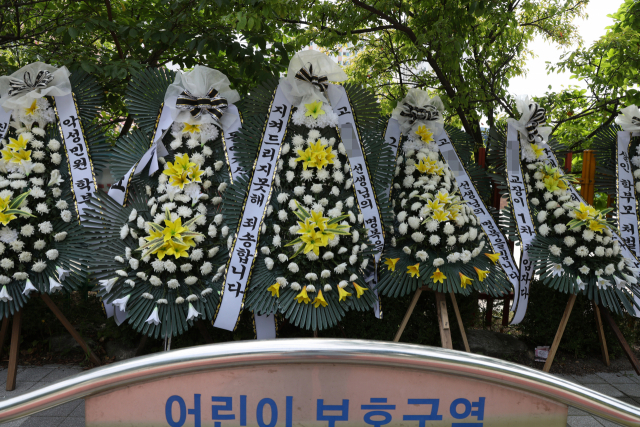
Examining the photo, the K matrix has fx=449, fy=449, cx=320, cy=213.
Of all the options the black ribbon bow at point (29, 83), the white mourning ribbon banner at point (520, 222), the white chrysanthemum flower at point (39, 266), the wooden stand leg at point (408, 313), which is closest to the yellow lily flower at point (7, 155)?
the black ribbon bow at point (29, 83)

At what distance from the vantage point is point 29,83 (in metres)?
3.41

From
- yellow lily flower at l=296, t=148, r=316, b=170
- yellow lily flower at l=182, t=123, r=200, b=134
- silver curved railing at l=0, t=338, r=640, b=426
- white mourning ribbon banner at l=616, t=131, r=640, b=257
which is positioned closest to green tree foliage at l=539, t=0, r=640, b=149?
white mourning ribbon banner at l=616, t=131, r=640, b=257

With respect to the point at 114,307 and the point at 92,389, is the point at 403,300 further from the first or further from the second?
the point at 92,389

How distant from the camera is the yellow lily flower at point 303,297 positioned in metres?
2.90

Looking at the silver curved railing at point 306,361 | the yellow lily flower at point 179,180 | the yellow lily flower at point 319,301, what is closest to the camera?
the silver curved railing at point 306,361

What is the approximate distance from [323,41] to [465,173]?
6.65 feet

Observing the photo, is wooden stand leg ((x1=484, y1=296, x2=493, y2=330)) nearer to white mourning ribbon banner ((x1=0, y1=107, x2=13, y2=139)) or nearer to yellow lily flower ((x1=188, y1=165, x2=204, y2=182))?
yellow lily flower ((x1=188, y1=165, x2=204, y2=182))

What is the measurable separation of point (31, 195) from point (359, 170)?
244 centimetres

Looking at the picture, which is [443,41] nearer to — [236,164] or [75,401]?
[236,164]

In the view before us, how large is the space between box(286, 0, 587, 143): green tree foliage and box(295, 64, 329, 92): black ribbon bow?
1.45 m

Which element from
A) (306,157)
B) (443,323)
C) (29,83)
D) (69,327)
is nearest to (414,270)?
(443,323)

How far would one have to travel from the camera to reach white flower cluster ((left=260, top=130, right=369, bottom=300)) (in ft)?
9.78

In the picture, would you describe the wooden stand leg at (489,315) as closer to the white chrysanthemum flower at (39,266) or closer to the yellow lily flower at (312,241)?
the yellow lily flower at (312,241)

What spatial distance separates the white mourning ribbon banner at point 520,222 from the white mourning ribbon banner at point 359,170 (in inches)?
48.9
